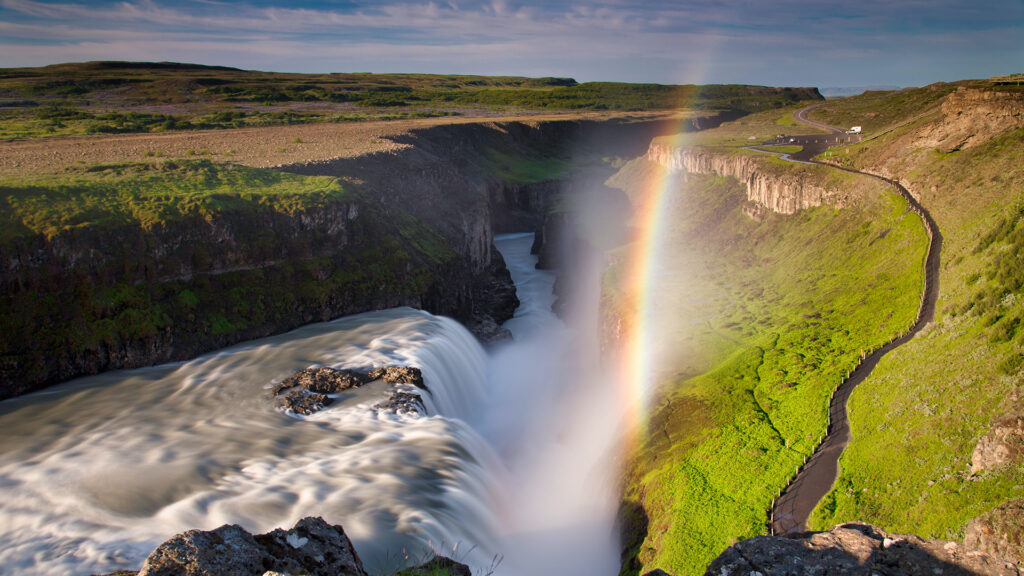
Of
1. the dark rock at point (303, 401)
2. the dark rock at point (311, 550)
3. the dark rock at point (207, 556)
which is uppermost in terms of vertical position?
the dark rock at point (207, 556)

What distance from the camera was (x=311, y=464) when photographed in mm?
29141

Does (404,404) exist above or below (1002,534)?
below

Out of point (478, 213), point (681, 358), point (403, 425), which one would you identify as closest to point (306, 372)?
point (403, 425)

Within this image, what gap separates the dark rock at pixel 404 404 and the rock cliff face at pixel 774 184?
56884 millimetres

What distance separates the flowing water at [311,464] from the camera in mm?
23594

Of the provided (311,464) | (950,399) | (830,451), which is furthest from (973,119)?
(311,464)

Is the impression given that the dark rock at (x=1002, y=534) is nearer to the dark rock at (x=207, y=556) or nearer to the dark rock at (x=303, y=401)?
the dark rock at (x=207, y=556)

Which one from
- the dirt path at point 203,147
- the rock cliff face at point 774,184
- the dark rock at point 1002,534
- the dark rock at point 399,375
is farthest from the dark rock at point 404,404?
the rock cliff face at point 774,184

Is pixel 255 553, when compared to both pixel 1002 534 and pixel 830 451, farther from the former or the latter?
pixel 830 451

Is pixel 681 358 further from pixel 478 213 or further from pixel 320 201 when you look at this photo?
pixel 478 213

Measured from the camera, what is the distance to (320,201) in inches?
2183

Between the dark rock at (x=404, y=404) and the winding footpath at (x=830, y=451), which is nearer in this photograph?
the winding footpath at (x=830, y=451)

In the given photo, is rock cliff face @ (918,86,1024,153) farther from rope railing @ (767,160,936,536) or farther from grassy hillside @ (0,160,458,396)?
grassy hillside @ (0,160,458,396)

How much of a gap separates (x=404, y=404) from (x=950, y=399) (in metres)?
28.7
